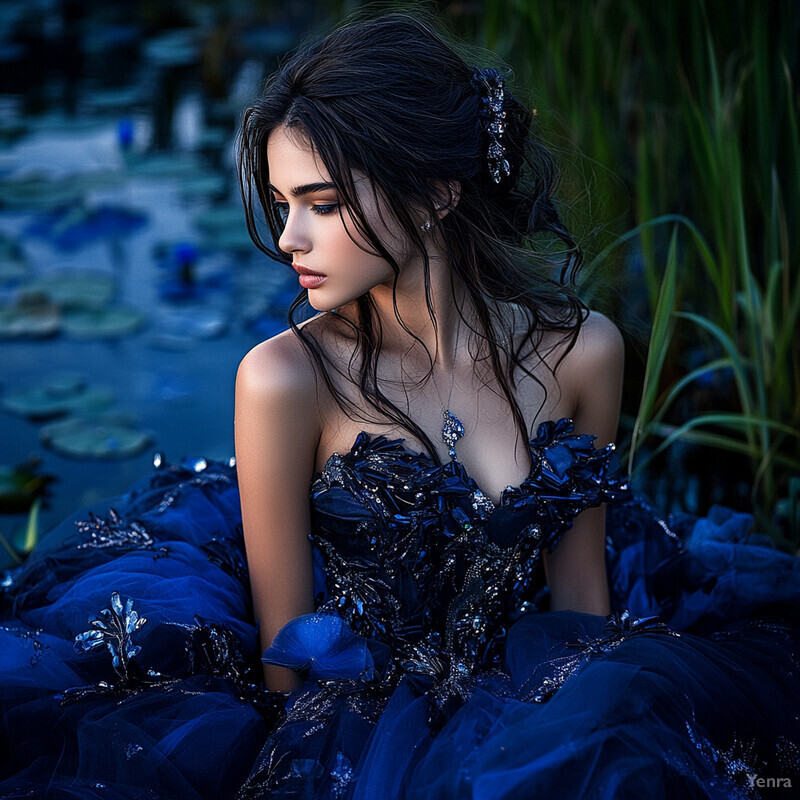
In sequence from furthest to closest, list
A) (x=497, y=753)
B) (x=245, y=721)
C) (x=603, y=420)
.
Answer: (x=603, y=420), (x=245, y=721), (x=497, y=753)

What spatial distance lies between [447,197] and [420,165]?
0.28ft

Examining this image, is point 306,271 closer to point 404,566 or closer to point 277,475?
point 277,475

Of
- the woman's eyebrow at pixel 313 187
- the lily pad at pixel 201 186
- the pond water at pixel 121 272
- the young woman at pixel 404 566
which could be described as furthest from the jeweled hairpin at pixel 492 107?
the lily pad at pixel 201 186

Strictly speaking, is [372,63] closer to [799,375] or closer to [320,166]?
[320,166]

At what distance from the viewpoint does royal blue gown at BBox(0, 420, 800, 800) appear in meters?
1.13

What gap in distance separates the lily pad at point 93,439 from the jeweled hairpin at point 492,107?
1.81 meters

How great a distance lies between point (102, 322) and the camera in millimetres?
3572

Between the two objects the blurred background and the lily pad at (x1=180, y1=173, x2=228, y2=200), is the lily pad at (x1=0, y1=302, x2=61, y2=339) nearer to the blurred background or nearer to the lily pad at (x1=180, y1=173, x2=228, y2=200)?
the blurred background

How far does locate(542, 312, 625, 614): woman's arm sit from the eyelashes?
503 mm

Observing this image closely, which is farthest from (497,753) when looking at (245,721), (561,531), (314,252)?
(314,252)

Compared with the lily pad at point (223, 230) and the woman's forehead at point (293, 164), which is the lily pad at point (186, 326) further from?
the woman's forehead at point (293, 164)

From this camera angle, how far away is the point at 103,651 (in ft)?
4.43

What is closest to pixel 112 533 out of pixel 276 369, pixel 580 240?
pixel 276 369

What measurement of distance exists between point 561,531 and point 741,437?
1.26 metres
